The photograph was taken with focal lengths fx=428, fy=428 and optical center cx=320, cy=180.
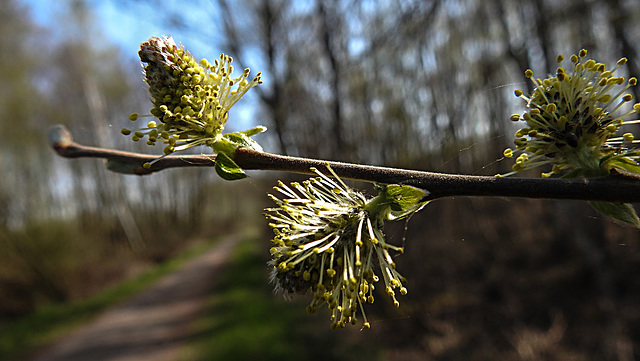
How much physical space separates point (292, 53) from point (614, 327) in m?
6.50

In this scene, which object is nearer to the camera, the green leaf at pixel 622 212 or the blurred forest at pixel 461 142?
the green leaf at pixel 622 212

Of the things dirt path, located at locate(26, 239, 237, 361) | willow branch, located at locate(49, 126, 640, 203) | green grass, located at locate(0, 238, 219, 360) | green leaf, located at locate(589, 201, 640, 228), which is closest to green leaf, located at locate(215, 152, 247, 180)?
willow branch, located at locate(49, 126, 640, 203)

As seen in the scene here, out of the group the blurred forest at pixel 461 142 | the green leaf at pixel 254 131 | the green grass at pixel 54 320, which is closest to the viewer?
the green leaf at pixel 254 131

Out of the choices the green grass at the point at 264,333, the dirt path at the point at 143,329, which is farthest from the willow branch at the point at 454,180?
the dirt path at the point at 143,329

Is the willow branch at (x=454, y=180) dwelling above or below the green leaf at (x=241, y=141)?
below

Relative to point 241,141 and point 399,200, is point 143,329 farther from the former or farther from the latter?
point 399,200

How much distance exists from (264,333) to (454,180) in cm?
765

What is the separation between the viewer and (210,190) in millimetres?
26516

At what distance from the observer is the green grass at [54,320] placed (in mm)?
9273

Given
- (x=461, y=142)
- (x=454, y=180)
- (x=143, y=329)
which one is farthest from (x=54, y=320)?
(x=454, y=180)

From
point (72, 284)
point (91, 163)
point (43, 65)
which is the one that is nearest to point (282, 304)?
point (72, 284)

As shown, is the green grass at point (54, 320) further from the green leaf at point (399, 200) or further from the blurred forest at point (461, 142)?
the green leaf at point (399, 200)

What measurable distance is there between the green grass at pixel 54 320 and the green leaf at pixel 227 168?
10.4 m

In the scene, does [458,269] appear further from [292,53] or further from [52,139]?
[52,139]
